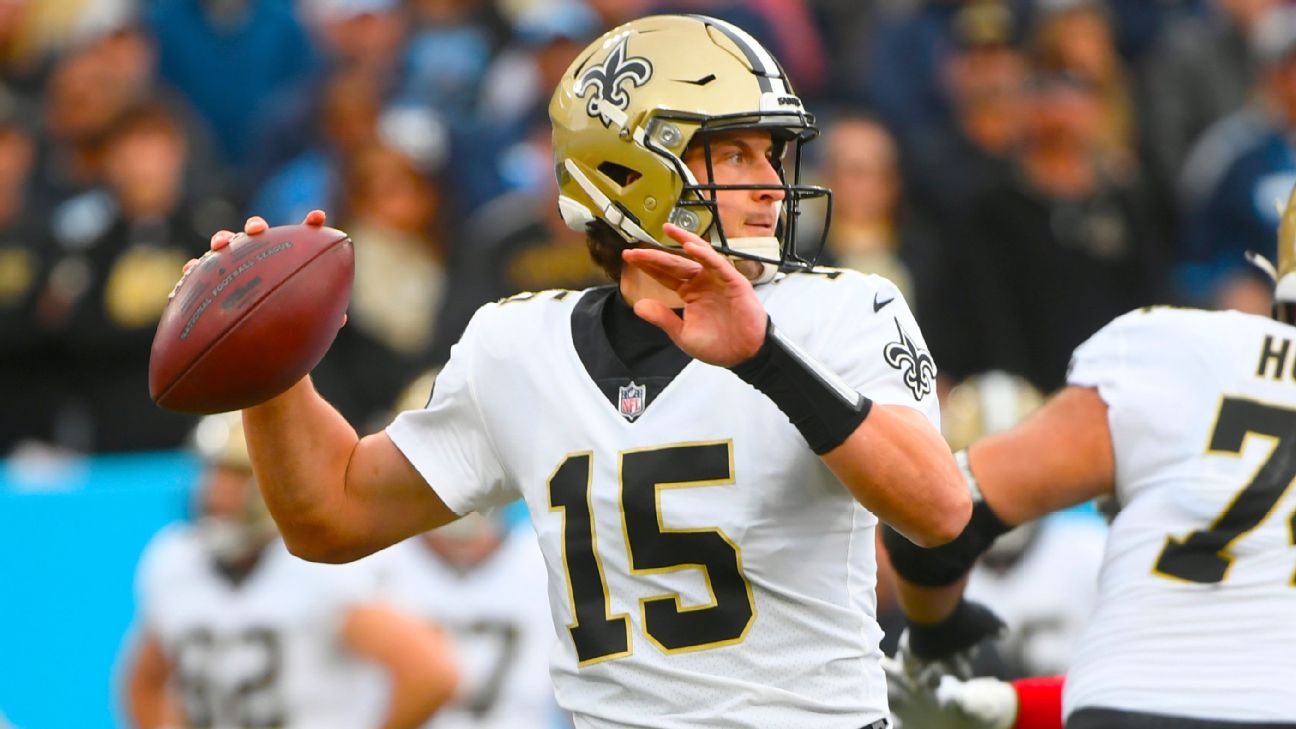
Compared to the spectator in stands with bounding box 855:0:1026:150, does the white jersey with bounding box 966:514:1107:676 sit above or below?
below

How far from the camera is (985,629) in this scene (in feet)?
14.5

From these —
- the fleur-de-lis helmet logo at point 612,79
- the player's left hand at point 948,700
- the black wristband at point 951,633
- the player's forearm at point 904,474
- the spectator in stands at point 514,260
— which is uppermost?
the fleur-de-lis helmet logo at point 612,79

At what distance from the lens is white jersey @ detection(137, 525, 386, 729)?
287 inches

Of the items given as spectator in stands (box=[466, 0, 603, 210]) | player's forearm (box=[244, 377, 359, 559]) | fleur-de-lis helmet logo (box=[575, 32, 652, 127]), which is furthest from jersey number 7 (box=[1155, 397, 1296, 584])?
spectator in stands (box=[466, 0, 603, 210])

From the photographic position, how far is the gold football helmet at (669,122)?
11.7 ft

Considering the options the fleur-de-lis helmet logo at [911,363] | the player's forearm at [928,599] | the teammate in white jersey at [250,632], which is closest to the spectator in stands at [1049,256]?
the teammate in white jersey at [250,632]

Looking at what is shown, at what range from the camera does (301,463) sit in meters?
3.77

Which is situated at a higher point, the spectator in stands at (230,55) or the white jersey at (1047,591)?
the spectator in stands at (230,55)

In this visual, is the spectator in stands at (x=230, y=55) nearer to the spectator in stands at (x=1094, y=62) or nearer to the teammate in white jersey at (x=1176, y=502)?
the spectator in stands at (x=1094, y=62)

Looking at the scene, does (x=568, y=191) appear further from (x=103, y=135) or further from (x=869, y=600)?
(x=103, y=135)

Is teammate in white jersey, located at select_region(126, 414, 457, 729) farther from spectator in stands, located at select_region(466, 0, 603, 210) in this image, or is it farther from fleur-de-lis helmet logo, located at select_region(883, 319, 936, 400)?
fleur-de-lis helmet logo, located at select_region(883, 319, 936, 400)

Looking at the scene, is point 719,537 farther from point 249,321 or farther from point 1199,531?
point 1199,531

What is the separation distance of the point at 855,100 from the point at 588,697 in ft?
20.4

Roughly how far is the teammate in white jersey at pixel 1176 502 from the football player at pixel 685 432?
1.80 feet
